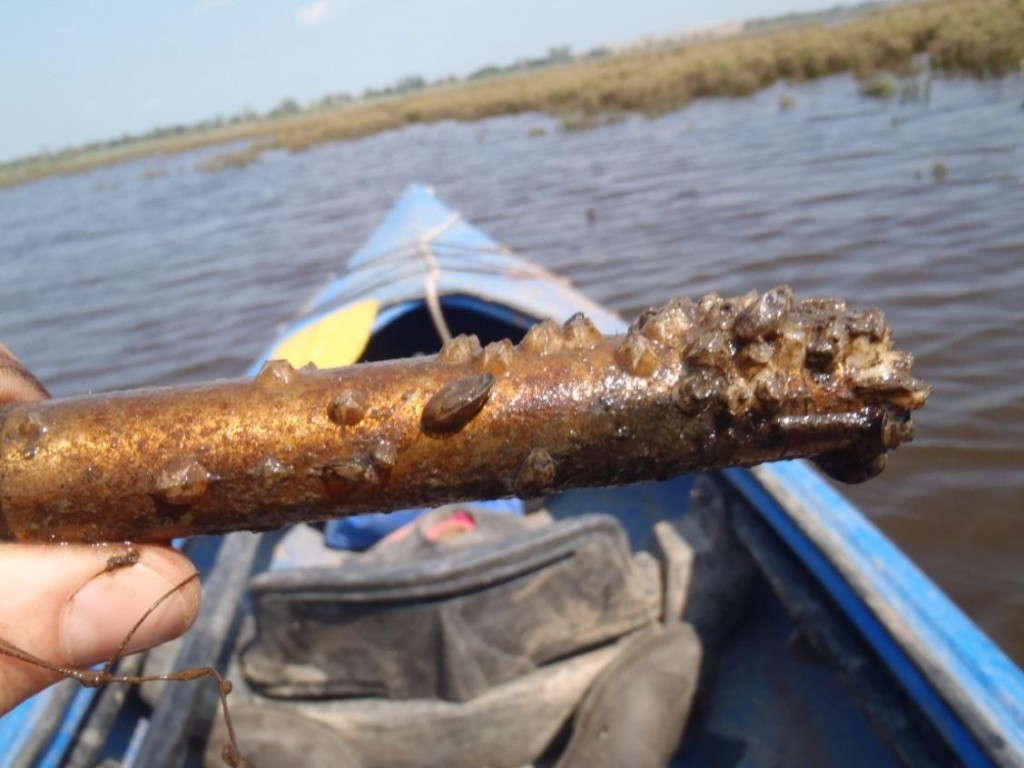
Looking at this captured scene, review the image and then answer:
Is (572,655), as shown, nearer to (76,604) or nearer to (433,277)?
(76,604)

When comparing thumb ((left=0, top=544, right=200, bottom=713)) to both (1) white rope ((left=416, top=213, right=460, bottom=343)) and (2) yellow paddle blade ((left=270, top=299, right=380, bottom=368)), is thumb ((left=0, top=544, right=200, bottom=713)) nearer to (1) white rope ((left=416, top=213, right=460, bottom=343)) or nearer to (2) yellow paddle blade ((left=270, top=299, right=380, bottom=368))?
(1) white rope ((left=416, top=213, right=460, bottom=343))

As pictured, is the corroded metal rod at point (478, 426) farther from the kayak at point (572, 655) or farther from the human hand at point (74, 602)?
the kayak at point (572, 655)

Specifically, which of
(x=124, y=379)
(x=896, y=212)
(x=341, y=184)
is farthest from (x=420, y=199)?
(x=341, y=184)

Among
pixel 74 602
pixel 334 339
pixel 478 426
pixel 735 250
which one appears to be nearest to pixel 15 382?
pixel 74 602

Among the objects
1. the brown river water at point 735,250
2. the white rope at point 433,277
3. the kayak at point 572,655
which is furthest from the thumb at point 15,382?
the brown river water at point 735,250

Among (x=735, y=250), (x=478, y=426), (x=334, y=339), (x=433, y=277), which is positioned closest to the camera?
(x=478, y=426)

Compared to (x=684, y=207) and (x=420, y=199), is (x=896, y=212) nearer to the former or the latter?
(x=684, y=207)

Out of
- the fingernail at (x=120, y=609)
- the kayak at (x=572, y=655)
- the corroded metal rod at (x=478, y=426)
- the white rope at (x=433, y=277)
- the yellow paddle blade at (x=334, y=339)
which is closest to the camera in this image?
the corroded metal rod at (x=478, y=426)
